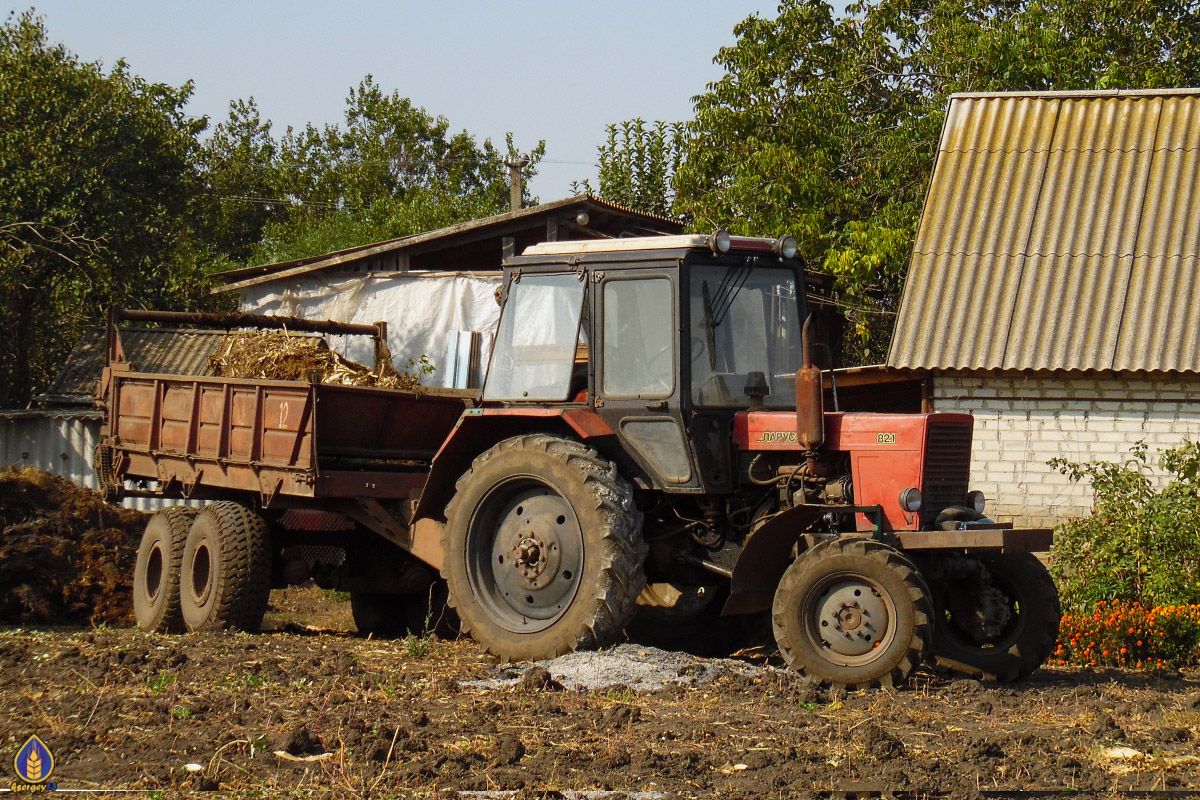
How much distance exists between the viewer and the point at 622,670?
21.8 feet

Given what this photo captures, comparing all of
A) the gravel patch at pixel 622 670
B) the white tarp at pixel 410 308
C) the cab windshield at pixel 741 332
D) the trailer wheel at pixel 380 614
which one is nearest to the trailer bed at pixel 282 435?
the trailer wheel at pixel 380 614

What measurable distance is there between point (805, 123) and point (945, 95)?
8.34 ft

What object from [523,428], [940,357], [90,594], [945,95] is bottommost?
[90,594]

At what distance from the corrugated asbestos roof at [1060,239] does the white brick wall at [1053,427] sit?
29cm

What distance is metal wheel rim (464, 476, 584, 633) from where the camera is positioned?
7297 millimetres

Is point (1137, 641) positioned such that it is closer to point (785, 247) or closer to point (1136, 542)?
point (1136, 542)

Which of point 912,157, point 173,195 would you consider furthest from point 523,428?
point 173,195

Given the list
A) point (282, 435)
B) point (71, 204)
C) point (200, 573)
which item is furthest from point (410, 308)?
point (282, 435)

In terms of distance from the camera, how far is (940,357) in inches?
470

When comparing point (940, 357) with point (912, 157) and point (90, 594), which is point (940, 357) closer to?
point (912, 157)

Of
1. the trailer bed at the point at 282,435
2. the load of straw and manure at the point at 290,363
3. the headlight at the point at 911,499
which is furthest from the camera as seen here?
the load of straw and manure at the point at 290,363

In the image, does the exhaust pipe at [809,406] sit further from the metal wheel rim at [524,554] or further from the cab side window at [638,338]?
the metal wheel rim at [524,554]

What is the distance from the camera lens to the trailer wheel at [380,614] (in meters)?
10.0

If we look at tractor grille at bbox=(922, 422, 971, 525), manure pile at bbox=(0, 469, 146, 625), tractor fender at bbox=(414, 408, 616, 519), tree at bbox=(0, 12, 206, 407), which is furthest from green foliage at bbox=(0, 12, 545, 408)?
tractor grille at bbox=(922, 422, 971, 525)
